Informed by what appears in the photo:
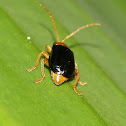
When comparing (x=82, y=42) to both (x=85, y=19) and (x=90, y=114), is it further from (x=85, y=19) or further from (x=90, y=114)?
(x=90, y=114)

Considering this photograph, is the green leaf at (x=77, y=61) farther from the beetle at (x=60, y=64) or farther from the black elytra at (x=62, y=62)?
the black elytra at (x=62, y=62)

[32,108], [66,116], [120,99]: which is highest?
[32,108]

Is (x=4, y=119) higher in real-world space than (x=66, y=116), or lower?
higher

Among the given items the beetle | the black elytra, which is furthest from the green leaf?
the black elytra

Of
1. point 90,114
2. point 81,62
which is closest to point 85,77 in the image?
point 81,62

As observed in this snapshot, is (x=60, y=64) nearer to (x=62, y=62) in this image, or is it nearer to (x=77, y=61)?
(x=62, y=62)

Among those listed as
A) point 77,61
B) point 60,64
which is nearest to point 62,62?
point 60,64

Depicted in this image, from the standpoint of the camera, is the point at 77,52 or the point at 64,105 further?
the point at 77,52
